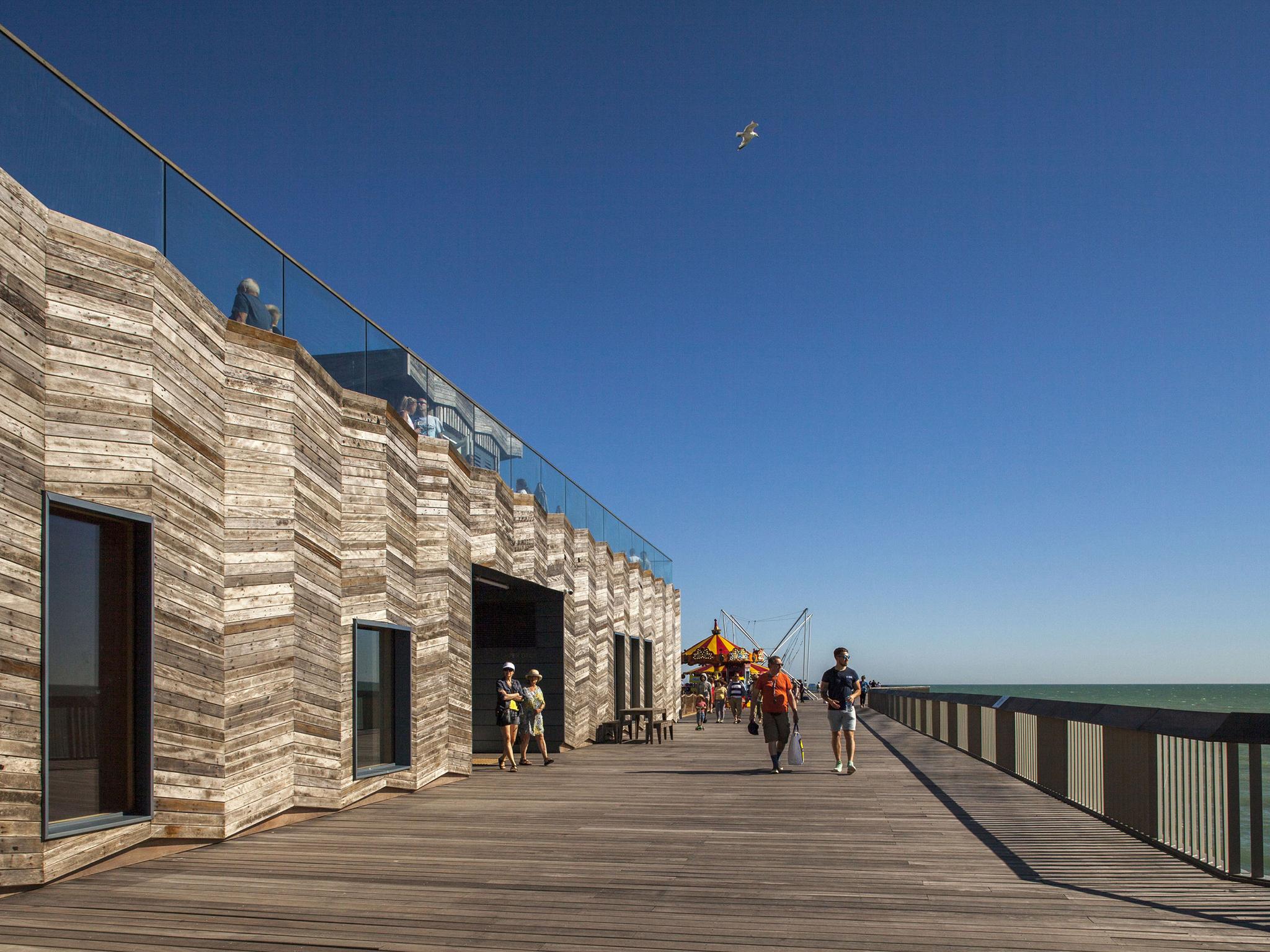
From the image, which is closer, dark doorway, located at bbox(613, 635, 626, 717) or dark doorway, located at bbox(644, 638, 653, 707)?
dark doorway, located at bbox(613, 635, 626, 717)

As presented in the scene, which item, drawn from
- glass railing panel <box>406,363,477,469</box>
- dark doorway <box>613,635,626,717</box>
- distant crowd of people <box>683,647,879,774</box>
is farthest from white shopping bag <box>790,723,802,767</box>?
dark doorway <box>613,635,626,717</box>

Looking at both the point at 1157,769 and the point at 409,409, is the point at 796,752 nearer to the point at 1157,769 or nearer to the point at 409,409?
the point at 409,409

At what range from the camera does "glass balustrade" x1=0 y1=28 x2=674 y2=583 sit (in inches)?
310

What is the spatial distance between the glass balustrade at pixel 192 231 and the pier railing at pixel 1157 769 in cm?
849

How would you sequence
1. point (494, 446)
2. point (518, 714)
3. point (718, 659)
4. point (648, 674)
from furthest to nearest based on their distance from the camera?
point (718, 659) → point (648, 674) → point (494, 446) → point (518, 714)

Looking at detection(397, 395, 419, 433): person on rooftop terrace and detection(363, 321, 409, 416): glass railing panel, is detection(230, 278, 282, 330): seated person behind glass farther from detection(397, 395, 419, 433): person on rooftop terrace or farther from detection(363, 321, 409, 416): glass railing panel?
detection(397, 395, 419, 433): person on rooftop terrace

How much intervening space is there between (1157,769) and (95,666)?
27.2 feet

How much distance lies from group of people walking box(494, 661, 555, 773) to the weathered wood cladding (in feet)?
5.46

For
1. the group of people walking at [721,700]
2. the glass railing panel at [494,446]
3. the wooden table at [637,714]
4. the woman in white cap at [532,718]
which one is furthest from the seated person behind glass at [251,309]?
the group of people walking at [721,700]

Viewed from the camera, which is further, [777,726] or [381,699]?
[777,726]

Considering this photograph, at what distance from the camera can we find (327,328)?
12.4 m

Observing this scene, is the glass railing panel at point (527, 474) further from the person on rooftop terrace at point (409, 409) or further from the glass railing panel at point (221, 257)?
the glass railing panel at point (221, 257)

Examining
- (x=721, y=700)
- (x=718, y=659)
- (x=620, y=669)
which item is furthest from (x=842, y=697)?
(x=718, y=659)

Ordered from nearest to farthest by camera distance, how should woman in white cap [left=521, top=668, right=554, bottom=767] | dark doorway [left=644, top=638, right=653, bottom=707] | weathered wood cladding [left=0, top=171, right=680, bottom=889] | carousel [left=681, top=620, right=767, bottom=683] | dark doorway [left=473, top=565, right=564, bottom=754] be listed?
weathered wood cladding [left=0, top=171, right=680, bottom=889], woman in white cap [left=521, top=668, right=554, bottom=767], dark doorway [left=473, top=565, right=564, bottom=754], dark doorway [left=644, top=638, right=653, bottom=707], carousel [left=681, top=620, right=767, bottom=683]
